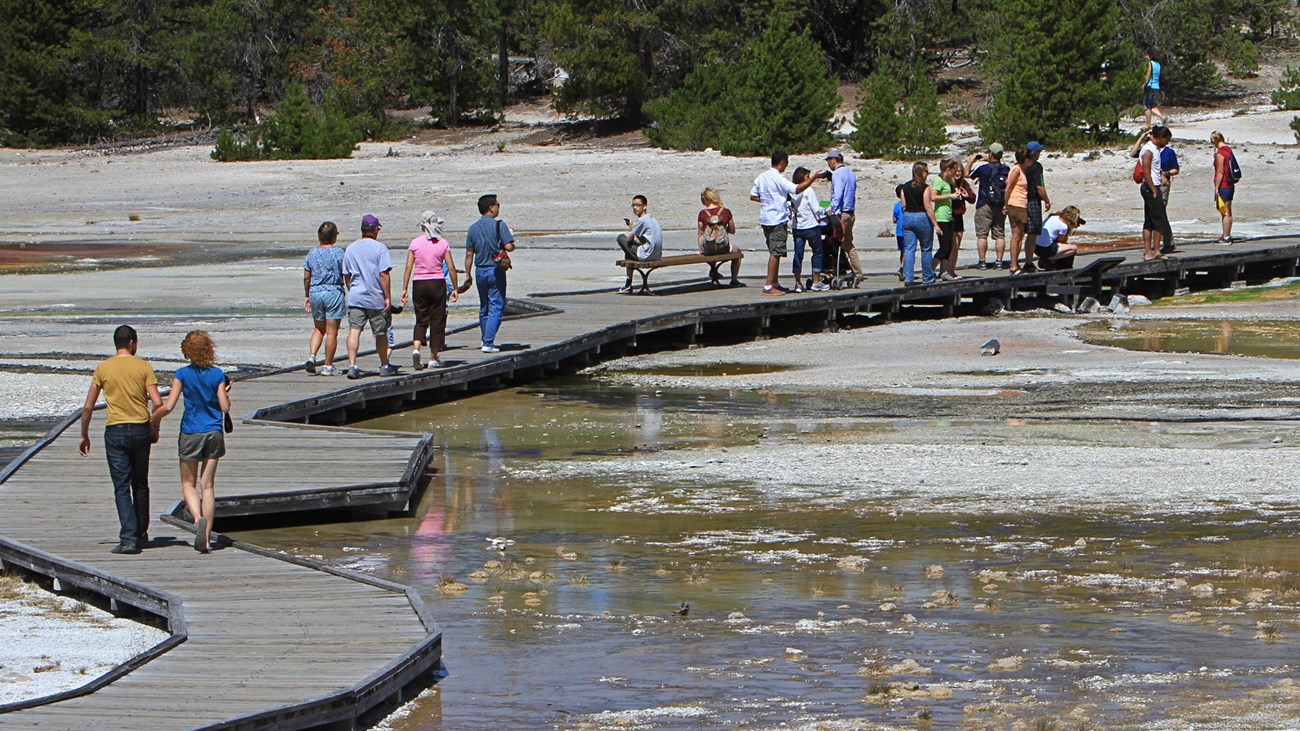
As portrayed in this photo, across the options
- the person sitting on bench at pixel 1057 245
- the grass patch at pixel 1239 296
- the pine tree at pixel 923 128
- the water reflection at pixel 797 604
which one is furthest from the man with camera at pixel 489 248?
the pine tree at pixel 923 128

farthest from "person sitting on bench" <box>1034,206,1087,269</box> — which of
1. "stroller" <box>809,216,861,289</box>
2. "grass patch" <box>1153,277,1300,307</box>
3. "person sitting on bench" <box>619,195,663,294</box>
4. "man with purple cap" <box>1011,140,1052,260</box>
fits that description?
"person sitting on bench" <box>619,195,663,294</box>

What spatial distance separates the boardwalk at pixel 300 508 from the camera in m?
6.57

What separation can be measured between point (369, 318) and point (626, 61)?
1386 inches

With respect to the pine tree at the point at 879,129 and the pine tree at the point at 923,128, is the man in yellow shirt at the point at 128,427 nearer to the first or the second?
the pine tree at the point at 879,129

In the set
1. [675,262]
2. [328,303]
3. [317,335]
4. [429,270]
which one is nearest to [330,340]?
[317,335]

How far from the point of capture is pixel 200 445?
29.2 ft

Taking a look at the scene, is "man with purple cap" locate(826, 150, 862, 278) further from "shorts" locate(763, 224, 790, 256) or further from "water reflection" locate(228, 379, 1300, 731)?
"water reflection" locate(228, 379, 1300, 731)

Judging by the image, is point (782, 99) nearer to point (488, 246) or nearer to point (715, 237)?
point (715, 237)

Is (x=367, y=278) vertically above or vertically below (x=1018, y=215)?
below

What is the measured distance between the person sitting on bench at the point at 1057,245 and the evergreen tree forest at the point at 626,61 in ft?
55.8

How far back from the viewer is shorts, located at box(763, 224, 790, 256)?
1841 cm

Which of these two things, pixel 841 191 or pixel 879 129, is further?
pixel 879 129

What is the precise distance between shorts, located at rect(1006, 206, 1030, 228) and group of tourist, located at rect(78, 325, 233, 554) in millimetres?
13127

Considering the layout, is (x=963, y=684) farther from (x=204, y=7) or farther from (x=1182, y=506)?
(x=204, y=7)
